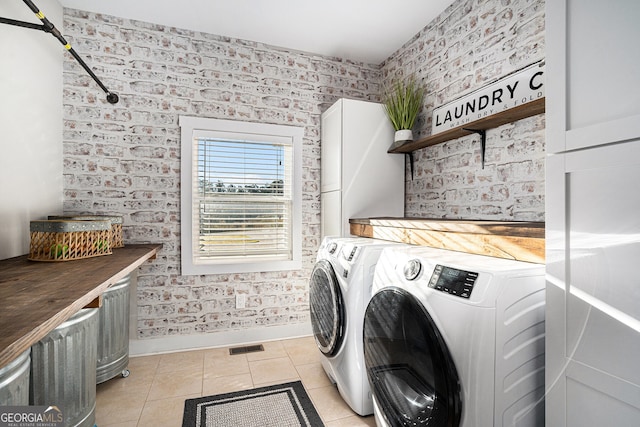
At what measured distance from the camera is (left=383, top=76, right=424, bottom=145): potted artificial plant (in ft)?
8.86

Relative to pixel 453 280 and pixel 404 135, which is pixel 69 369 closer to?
pixel 453 280

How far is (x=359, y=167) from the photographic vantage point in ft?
9.35

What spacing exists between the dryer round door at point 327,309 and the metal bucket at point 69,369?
1.28 metres

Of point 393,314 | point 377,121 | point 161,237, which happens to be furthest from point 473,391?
point 161,237

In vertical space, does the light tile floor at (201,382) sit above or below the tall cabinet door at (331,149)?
below

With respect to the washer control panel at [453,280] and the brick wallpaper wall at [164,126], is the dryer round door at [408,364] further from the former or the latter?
the brick wallpaper wall at [164,126]

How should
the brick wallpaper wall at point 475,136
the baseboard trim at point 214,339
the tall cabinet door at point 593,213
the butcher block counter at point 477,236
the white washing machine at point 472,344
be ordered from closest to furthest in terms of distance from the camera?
1. the tall cabinet door at point 593,213
2. the white washing machine at point 472,344
3. the butcher block counter at point 477,236
4. the brick wallpaper wall at point 475,136
5. the baseboard trim at point 214,339

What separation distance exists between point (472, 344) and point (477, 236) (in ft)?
2.08

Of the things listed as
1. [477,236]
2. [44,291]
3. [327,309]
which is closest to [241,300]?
[327,309]

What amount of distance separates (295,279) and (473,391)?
87.4 inches

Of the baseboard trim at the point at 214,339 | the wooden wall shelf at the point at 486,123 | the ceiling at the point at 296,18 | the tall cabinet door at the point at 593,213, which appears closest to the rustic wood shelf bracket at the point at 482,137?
the wooden wall shelf at the point at 486,123

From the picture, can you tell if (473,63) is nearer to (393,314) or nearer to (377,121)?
(377,121)

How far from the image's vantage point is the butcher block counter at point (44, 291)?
852 millimetres

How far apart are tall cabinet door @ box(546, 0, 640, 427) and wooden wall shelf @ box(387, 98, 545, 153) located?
82 cm
